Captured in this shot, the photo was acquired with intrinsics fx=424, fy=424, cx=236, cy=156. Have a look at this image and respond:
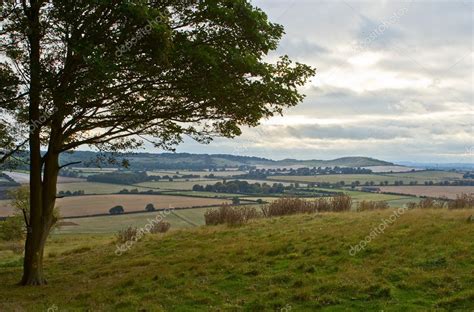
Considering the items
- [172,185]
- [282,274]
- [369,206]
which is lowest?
[172,185]

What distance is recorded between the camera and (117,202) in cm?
6375

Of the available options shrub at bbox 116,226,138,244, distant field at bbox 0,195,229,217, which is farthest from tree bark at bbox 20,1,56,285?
distant field at bbox 0,195,229,217

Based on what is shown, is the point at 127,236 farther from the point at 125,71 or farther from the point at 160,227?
the point at 125,71

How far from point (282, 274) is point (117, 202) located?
176 feet

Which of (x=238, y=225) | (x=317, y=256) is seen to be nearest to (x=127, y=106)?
(x=317, y=256)

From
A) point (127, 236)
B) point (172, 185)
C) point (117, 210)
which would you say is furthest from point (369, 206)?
point (172, 185)

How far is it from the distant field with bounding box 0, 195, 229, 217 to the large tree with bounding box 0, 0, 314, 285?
1633 inches

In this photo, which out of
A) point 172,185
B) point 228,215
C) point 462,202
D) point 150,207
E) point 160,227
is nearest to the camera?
point 462,202

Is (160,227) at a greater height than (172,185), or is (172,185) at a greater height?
(172,185)

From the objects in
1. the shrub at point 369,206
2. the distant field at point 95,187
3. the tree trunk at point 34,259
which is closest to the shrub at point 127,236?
the tree trunk at point 34,259

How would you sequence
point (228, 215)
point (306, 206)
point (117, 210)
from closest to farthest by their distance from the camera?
1. point (228, 215)
2. point (306, 206)
3. point (117, 210)

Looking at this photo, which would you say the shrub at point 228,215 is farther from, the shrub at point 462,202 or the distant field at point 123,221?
the shrub at point 462,202

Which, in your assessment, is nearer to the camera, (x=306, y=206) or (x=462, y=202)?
(x=462, y=202)

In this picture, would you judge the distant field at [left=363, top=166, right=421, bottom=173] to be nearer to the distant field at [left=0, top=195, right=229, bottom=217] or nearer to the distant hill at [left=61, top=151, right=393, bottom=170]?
the distant hill at [left=61, top=151, right=393, bottom=170]
